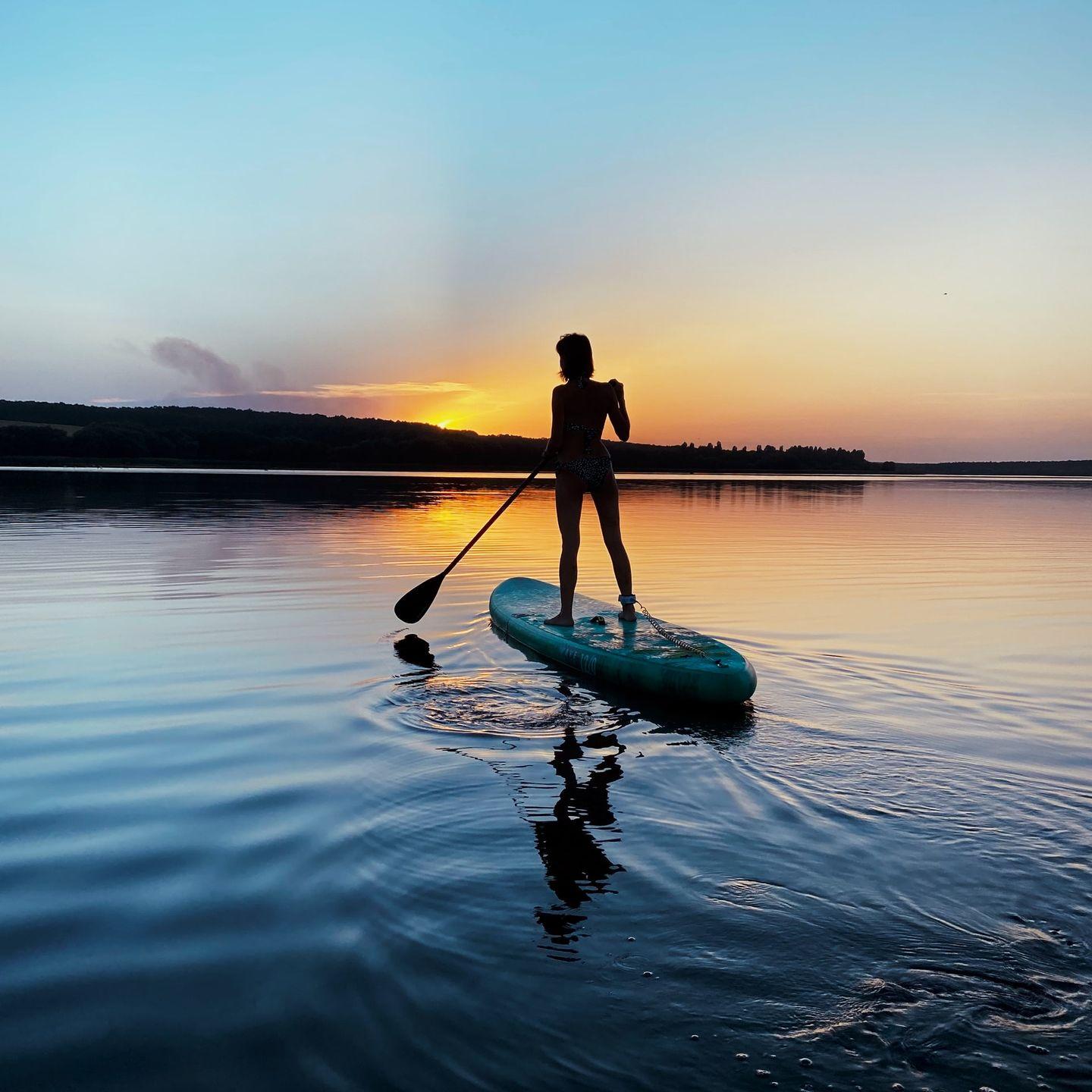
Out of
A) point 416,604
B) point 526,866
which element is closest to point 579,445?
point 416,604

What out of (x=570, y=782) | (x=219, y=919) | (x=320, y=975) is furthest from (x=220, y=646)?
(x=320, y=975)

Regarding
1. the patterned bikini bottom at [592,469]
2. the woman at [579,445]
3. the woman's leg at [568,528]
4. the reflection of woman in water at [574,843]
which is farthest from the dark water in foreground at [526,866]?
the patterned bikini bottom at [592,469]

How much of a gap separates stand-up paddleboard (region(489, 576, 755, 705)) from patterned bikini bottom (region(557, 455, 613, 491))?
1333 mm

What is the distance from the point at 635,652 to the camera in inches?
277

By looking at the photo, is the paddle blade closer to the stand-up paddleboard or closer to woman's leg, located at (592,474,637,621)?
the stand-up paddleboard

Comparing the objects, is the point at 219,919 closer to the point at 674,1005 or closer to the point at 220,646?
the point at 674,1005

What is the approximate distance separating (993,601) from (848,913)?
32.3ft

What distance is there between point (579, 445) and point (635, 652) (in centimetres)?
227

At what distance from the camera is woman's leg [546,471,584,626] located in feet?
26.9

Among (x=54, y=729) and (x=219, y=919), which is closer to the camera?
(x=219, y=919)

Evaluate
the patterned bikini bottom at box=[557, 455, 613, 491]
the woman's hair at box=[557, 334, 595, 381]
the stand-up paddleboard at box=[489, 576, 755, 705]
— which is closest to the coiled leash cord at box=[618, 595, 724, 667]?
the stand-up paddleboard at box=[489, 576, 755, 705]

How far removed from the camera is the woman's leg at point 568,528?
8203 millimetres

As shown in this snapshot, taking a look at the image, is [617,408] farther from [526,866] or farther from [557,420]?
[526,866]

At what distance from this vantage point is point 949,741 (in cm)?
539
